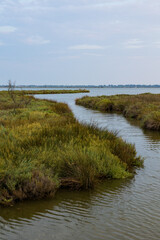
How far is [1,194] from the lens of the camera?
245 inches

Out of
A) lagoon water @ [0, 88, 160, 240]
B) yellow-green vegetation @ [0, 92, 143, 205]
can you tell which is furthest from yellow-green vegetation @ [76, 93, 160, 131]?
lagoon water @ [0, 88, 160, 240]

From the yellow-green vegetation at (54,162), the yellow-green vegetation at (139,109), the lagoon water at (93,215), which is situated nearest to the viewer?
the lagoon water at (93,215)

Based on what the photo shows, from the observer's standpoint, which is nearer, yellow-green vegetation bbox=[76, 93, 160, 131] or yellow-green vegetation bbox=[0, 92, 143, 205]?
yellow-green vegetation bbox=[0, 92, 143, 205]

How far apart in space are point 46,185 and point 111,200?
1.56 metres

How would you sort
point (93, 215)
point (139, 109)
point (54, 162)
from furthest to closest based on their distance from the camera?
1. point (139, 109)
2. point (54, 162)
3. point (93, 215)

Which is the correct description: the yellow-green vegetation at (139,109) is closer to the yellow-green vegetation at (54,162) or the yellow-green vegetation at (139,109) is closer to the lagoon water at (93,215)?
the yellow-green vegetation at (54,162)

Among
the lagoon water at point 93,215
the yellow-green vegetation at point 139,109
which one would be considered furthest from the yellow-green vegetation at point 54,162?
the yellow-green vegetation at point 139,109

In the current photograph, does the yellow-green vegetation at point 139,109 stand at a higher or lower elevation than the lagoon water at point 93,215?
higher

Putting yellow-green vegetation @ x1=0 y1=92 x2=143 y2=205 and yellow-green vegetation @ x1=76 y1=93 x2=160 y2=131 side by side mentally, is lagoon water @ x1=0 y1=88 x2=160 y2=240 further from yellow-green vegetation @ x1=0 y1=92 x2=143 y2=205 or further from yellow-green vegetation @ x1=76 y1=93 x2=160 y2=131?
yellow-green vegetation @ x1=76 y1=93 x2=160 y2=131

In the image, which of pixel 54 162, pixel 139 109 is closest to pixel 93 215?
pixel 54 162

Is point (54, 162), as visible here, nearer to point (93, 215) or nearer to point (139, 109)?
point (93, 215)

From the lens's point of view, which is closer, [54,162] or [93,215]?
[93,215]

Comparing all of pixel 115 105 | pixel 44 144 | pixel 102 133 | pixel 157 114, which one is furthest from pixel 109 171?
pixel 115 105

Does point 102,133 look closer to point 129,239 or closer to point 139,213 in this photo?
point 139,213
